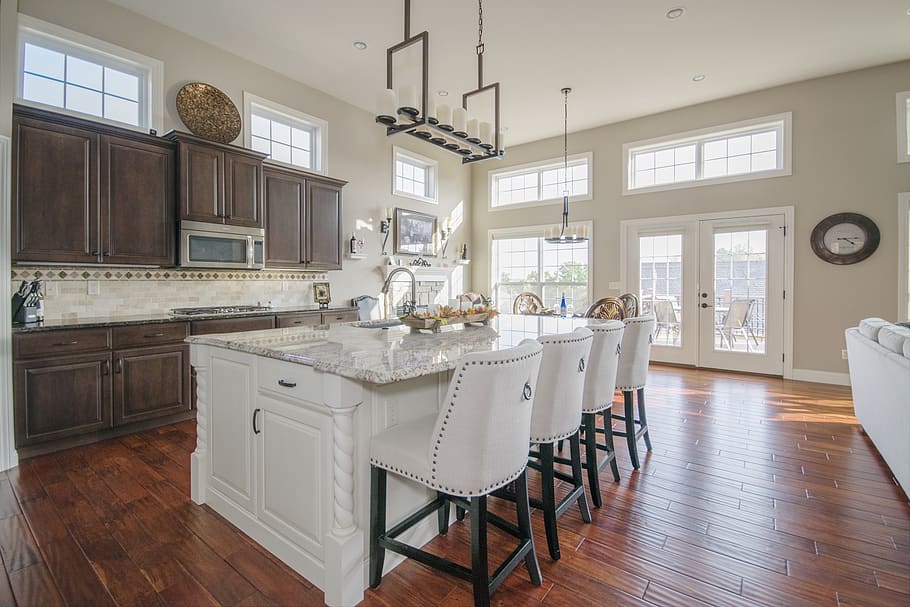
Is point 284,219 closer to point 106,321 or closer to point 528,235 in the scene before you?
point 106,321

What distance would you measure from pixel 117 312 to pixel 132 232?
746mm

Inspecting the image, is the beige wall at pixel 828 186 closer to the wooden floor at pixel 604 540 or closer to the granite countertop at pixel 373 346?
the wooden floor at pixel 604 540

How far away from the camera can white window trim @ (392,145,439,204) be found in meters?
6.17

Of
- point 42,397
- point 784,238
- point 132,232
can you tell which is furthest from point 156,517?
point 784,238

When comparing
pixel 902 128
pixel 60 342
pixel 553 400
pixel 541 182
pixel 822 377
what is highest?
pixel 541 182

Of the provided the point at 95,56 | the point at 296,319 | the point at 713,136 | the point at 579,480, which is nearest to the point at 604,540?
the point at 579,480

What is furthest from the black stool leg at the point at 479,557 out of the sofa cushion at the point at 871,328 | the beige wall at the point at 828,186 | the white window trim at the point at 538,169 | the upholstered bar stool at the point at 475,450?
the white window trim at the point at 538,169

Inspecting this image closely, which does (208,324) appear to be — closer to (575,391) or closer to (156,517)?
(156,517)

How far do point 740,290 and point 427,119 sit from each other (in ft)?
16.7

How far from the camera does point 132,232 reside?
11.2 feet

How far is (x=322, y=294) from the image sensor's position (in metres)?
5.16

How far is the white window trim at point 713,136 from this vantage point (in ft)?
17.0

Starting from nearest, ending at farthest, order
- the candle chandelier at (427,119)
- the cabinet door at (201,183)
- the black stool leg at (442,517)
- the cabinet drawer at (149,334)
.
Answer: the black stool leg at (442,517)
the candle chandelier at (427,119)
the cabinet drawer at (149,334)
the cabinet door at (201,183)

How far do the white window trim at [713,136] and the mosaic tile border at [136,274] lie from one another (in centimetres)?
500
